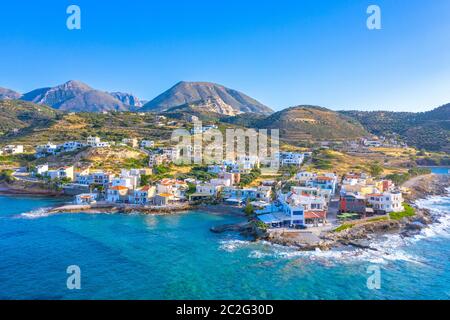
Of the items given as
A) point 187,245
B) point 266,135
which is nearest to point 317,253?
point 187,245

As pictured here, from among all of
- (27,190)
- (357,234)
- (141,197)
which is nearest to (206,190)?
(141,197)

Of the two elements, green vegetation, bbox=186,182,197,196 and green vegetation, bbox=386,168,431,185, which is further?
green vegetation, bbox=386,168,431,185

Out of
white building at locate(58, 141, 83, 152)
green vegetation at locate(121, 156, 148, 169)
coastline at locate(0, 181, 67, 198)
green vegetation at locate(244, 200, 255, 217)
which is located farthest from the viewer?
white building at locate(58, 141, 83, 152)

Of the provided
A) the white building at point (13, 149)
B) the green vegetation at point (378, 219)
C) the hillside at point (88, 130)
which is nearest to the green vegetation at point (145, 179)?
the green vegetation at point (378, 219)

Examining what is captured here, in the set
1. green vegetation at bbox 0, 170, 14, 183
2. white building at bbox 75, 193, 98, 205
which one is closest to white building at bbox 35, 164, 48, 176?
green vegetation at bbox 0, 170, 14, 183

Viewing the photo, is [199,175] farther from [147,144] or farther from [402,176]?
[402,176]

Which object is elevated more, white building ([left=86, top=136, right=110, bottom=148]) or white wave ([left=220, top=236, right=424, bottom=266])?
white building ([left=86, top=136, right=110, bottom=148])

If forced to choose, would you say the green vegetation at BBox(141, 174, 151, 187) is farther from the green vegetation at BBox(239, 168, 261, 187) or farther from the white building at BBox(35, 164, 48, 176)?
the white building at BBox(35, 164, 48, 176)
